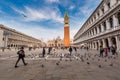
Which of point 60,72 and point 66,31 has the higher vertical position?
point 66,31

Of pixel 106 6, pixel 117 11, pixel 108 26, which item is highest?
pixel 106 6

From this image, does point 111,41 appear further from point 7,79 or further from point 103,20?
point 7,79

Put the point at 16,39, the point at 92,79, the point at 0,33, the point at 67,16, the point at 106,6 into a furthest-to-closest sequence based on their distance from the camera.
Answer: the point at 16,39 → the point at 67,16 → the point at 0,33 → the point at 106,6 → the point at 92,79

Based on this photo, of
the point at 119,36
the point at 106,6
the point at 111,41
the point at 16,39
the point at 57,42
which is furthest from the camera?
the point at 57,42

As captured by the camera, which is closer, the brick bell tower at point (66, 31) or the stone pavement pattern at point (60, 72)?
the stone pavement pattern at point (60, 72)

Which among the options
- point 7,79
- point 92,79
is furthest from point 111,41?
point 7,79

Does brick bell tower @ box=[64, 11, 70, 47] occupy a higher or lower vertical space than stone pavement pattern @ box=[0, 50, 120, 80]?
higher

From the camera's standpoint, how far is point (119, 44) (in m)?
23.0

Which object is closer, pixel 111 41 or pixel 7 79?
pixel 7 79

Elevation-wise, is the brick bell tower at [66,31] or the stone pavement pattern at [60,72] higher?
the brick bell tower at [66,31]

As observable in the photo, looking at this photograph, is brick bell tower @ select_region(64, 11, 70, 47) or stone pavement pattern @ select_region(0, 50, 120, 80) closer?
stone pavement pattern @ select_region(0, 50, 120, 80)

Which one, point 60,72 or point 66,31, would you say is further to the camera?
point 66,31

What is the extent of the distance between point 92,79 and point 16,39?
273ft

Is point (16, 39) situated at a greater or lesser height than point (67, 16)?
lesser
